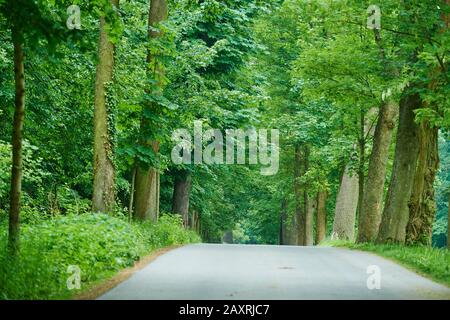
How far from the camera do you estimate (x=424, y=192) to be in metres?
23.0

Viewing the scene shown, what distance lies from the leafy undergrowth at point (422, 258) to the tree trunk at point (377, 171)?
378 centimetres

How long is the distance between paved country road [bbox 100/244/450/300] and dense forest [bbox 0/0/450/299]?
48.3 inches

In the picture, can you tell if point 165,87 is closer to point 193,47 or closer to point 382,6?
point 193,47

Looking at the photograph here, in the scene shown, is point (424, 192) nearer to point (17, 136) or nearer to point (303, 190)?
point (17, 136)

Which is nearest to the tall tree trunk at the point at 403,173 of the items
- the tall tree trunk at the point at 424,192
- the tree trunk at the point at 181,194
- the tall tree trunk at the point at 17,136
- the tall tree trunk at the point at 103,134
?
the tall tree trunk at the point at 424,192

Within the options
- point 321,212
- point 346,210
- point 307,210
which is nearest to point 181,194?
point 346,210

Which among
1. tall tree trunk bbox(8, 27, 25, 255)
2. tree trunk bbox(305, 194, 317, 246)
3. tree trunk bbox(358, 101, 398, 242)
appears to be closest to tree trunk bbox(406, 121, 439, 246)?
tree trunk bbox(358, 101, 398, 242)

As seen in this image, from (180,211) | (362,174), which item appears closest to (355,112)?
(362,174)

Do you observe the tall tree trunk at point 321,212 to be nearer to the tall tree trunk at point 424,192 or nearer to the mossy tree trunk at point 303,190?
the mossy tree trunk at point 303,190

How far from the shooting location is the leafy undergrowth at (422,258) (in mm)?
16672

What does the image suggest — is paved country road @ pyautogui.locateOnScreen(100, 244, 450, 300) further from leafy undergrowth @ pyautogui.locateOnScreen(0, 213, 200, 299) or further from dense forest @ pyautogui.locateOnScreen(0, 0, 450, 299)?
dense forest @ pyautogui.locateOnScreen(0, 0, 450, 299)

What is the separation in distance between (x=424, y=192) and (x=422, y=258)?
4653mm

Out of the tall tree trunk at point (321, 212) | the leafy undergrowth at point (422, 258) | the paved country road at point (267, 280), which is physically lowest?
the paved country road at point (267, 280)
